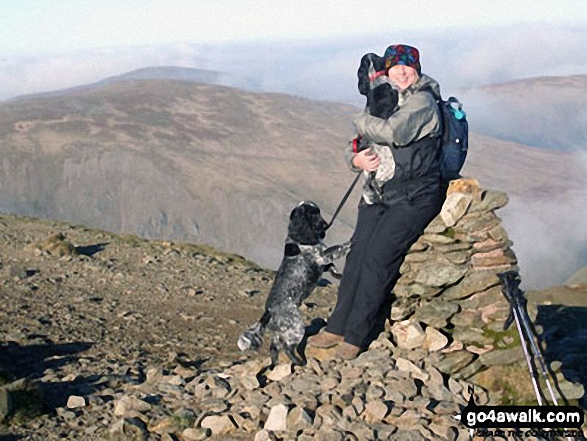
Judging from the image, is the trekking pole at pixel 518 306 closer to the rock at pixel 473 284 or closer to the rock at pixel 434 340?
the rock at pixel 473 284

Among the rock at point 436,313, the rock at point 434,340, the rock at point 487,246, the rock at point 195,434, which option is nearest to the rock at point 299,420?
the rock at point 195,434

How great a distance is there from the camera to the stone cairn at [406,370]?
7.78m

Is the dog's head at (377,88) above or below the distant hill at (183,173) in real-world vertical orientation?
above

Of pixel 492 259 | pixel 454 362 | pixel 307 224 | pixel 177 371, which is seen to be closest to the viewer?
pixel 454 362

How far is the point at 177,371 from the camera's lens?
10039mm

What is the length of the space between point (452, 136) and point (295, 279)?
252cm

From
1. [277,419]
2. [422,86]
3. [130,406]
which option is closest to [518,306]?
[422,86]

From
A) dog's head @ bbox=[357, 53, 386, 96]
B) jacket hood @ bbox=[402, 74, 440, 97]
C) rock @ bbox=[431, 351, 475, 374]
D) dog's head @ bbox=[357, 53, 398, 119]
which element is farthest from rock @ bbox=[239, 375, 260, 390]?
jacket hood @ bbox=[402, 74, 440, 97]

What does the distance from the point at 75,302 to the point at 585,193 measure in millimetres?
165333

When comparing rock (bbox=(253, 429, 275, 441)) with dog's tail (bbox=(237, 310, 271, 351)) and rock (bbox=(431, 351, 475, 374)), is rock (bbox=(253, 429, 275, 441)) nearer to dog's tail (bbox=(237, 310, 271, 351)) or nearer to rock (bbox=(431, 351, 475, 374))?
dog's tail (bbox=(237, 310, 271, 351))

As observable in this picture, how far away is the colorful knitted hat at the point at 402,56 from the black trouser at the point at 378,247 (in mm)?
1268

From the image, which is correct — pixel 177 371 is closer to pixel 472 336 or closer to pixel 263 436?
pixel 263 436

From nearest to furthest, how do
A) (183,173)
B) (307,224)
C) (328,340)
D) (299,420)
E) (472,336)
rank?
(299,420), (472,336), (328,340), (307,224), (183,173)

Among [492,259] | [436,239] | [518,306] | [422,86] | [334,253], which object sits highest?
[422,86]
